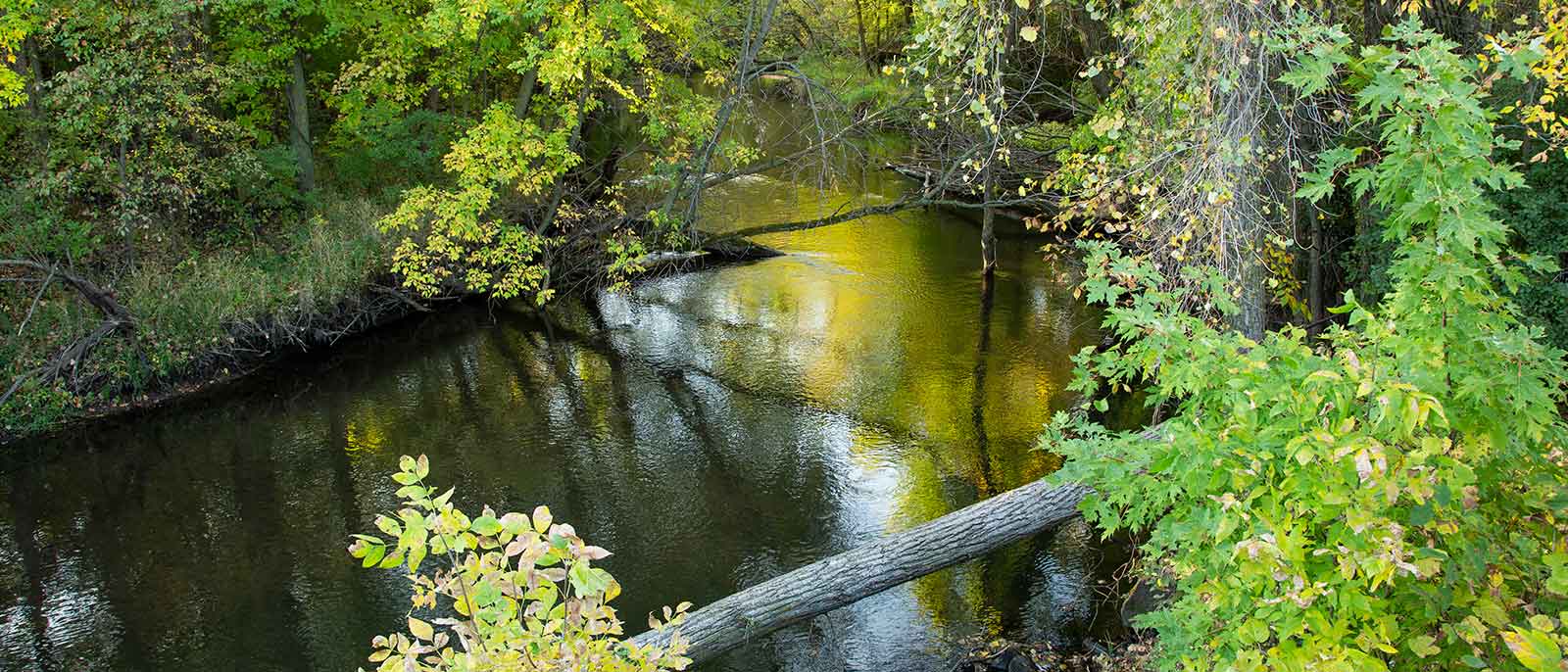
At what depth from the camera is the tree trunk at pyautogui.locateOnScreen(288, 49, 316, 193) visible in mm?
17234

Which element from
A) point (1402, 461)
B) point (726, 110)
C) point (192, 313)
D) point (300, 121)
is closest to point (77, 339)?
point (192, 313)

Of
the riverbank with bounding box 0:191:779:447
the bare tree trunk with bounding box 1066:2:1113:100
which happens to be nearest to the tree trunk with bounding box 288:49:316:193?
the riverbank with bounding box 0:191:779:447

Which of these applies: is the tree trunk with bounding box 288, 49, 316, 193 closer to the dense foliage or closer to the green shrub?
the green shrub

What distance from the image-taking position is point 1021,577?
27.6ft

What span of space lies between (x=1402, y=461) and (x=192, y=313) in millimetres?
13817

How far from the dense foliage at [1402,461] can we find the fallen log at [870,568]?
3640mm

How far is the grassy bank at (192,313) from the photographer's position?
12.2 m

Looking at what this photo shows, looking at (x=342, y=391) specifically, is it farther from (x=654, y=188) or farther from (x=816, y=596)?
(x=816, y=596)

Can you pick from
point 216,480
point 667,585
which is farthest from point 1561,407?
point 216,480

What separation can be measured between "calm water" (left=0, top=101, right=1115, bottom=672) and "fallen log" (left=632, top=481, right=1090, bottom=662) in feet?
2.05

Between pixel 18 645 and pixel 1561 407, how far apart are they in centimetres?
1163

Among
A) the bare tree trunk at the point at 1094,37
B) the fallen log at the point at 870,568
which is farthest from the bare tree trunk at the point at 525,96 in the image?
the fallen log at the point at 870,568

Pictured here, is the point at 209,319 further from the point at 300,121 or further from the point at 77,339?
the point at 300,121

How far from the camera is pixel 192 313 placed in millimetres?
13242
